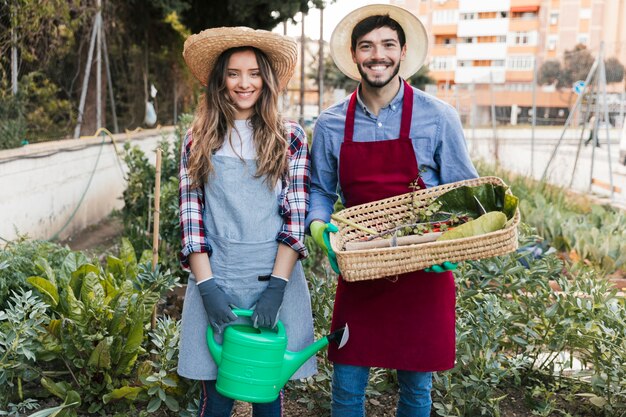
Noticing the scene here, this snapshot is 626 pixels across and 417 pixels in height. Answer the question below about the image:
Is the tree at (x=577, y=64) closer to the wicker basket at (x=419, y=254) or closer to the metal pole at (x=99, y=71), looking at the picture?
the metal pole at (x=99, y=71)

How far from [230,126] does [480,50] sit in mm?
30747

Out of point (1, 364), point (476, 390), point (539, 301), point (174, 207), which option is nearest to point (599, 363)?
point (539, 301)

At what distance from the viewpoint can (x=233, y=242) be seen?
6.46ft

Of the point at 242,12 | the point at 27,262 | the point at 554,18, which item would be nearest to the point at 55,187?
the point at 27,262

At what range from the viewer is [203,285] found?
1.91 meters

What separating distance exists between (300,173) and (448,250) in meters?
0.53

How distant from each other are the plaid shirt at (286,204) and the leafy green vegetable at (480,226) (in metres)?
0.44

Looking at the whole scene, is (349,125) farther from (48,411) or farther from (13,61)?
(13,61)

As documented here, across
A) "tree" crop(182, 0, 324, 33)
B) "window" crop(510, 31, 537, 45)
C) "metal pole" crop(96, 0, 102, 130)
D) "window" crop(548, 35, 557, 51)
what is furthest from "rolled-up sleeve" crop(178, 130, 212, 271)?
"window" crop(510, 31, 537, 45)

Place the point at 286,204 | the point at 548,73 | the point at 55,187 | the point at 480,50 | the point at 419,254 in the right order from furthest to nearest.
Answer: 1. the point at 480,50
2. the point at 548,73
3. the point at 55,187
4. the point at 286,204
5. the point at 419,254

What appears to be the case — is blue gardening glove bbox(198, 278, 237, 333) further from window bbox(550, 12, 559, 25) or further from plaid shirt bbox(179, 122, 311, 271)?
window bbox(550, 12, 559, 25)

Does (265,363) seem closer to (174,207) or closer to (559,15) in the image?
(174,207)

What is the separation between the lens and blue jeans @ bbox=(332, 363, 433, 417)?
2049mm

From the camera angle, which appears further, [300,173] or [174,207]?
[174,207]
